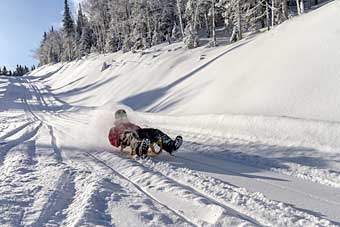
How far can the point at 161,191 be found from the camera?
21.9 ft

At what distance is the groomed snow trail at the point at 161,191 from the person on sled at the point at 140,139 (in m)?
0.32

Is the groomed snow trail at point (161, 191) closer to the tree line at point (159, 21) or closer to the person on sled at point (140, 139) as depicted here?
the person on sled at point (140, 139)

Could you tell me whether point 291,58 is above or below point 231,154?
above

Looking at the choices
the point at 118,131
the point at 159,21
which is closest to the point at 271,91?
the point at 118,131

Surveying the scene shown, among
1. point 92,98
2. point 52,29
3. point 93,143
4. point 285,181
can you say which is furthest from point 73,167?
point 52,29

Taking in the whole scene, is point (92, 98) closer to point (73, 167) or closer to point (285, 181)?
point (73, 167)

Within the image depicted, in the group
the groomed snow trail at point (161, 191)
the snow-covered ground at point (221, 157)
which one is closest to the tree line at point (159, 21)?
the snow-covered ground at point (221, 157)

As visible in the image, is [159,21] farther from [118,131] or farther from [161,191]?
[161,191]

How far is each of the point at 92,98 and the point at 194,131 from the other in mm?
23920

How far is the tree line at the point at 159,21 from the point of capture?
40375 millimetres

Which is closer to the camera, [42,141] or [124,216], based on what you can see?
[124,216]

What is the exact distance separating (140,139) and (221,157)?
7.07ft

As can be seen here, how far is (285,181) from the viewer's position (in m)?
7.25

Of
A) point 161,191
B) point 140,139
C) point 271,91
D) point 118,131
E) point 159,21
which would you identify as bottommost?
point 161,191
